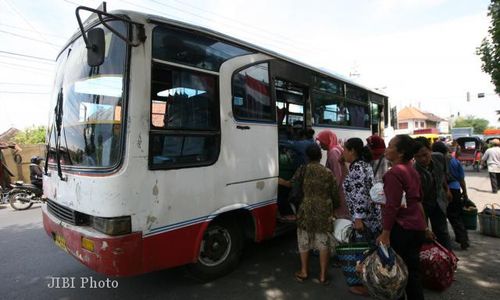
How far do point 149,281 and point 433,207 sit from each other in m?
3.83

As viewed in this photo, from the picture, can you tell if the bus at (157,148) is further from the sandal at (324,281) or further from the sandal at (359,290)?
the sandal at (359,290)

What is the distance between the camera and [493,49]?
15.2 metres

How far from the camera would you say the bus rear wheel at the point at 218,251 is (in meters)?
3.94

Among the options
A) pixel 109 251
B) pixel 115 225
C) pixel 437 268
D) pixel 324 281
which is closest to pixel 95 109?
pixel 115 225

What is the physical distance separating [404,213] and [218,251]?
222cm

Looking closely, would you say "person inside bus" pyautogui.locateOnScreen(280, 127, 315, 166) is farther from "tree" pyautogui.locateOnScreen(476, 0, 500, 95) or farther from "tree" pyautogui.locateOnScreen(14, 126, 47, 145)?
"tree" pyautogui.locateOnScreen(14, 126, 47, 145)

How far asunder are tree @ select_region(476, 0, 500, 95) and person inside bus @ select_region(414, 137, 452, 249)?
1130 cm

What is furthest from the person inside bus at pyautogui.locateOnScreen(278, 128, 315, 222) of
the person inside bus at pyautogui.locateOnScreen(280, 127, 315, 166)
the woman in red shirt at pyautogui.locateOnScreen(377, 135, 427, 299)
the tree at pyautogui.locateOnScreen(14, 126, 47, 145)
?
the tree at pyautogui.locateOnScreen(14, 126, 47, 145)

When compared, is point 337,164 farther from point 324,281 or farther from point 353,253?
point 324,281

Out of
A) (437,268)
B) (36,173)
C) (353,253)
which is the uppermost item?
(36,173)

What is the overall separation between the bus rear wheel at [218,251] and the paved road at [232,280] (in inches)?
5.5

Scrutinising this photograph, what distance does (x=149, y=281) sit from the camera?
13.5ft

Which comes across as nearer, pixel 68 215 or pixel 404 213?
pixel 404 213

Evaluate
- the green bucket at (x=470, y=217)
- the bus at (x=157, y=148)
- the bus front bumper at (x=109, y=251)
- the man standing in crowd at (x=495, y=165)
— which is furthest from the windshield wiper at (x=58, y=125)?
the man standing in crowd at (x=495, y=165)
